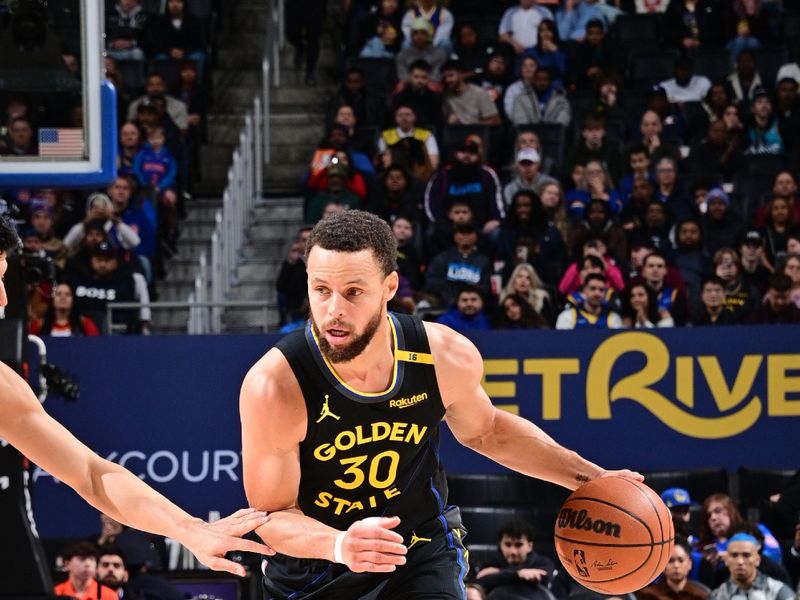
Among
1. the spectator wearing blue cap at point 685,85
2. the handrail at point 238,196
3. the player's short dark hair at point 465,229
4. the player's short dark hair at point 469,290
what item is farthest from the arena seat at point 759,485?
the spectator wearing blue cap at point 685,85

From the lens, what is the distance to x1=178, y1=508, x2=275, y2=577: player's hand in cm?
460

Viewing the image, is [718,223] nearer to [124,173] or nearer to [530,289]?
[530,289]

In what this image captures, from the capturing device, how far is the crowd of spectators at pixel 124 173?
9.63 m

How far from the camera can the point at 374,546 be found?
4.53 m

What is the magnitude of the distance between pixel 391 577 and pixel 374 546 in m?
0.89

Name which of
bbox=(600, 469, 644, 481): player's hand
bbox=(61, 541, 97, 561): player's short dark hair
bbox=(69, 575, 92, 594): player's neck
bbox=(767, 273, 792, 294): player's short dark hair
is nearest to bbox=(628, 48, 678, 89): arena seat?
bbox=(767, 273, 792, 294): player's short dark hair

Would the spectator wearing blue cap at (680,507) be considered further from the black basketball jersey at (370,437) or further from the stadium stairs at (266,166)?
the black basketball jersey at (370,437)

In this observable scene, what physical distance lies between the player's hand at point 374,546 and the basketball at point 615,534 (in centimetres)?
146

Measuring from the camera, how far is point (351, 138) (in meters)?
15.2

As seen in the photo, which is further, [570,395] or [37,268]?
[570,395]

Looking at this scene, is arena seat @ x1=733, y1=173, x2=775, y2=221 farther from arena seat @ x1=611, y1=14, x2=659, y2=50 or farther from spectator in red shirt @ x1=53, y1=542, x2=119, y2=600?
spectator in red shirt @ x1=53, y1=542, x2=119, y2=600

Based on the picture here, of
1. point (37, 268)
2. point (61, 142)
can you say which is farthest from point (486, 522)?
point (61, 142)

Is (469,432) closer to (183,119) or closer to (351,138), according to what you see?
(351,138)

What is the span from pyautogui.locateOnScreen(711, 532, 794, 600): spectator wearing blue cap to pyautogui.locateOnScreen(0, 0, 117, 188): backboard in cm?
499
